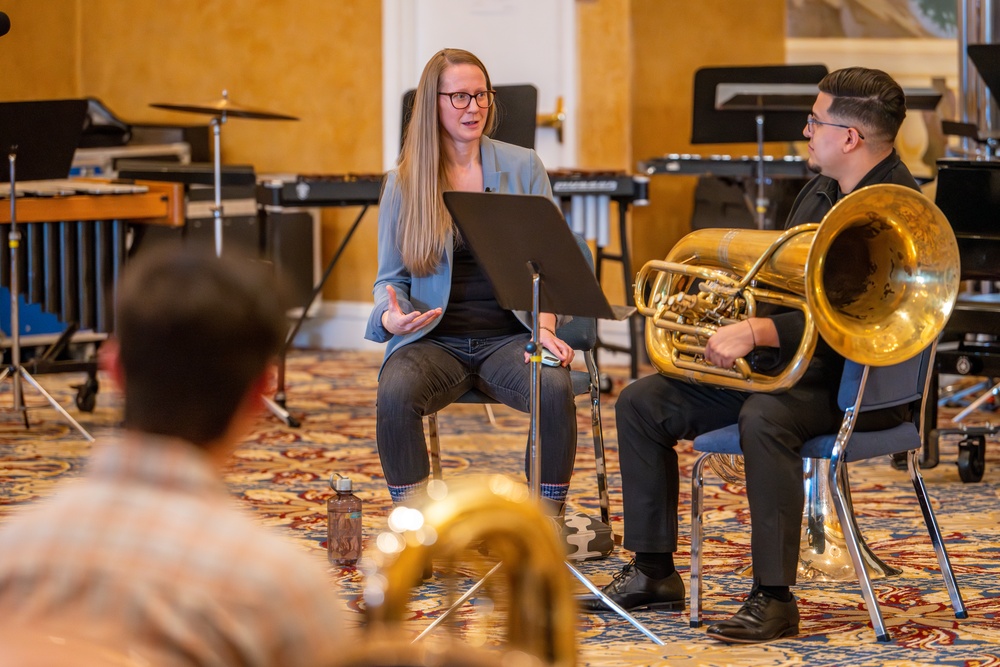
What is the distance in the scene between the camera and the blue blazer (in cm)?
366

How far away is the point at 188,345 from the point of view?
3.98 feet

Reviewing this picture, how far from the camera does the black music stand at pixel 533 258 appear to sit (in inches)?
112

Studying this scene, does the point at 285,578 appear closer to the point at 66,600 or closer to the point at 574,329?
the point at 66,600

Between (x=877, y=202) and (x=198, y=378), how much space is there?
2136 mm

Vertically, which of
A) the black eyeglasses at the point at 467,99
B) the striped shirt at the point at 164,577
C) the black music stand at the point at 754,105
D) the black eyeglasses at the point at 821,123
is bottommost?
the striped shirt at the point at 164,577

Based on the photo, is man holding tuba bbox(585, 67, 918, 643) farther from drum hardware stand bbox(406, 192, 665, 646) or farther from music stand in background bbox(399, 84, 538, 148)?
music stand in background bbox(399, 84, 538, 148)

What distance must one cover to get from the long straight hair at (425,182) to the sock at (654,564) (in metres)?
1.02

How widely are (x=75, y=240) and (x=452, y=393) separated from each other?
9.04 ft

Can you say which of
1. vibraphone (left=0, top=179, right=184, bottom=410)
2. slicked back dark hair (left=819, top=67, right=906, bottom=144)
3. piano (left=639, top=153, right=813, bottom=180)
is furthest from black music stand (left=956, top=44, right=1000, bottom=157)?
vibraphone (left=0, top=179, right=184, bottom=410)

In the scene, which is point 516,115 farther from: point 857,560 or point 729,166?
point 857,560

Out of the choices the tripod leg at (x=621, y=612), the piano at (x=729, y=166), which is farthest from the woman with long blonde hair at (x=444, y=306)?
the piano at (x=729, y=166)

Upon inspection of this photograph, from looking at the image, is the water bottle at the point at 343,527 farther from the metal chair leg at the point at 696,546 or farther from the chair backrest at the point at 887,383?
the chair backrest at the point at 887,383

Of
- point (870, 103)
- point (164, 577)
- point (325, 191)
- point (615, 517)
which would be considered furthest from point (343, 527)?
point (164, 577)

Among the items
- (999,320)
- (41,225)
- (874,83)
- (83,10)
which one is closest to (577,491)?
(999,320)
